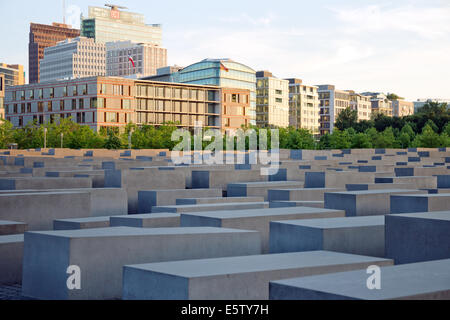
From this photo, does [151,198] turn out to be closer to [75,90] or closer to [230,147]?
[230,147]

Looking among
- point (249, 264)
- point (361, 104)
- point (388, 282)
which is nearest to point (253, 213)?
point (249, 264)

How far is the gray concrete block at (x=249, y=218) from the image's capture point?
32.5 feet

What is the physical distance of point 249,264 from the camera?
6.70m

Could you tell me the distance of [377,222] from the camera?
9539 millimetres

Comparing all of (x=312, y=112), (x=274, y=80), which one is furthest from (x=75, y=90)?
(x=312, y=112)

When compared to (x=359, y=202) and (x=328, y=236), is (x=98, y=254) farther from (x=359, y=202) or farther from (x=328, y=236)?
(x=359, y=202)

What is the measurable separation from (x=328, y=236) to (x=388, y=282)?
3047mm

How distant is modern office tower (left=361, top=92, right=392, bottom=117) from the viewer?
175000 millimetres

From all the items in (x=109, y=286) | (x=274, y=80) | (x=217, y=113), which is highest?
(x=274, y=80)

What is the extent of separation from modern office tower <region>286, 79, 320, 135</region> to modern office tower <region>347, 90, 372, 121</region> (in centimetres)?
1681

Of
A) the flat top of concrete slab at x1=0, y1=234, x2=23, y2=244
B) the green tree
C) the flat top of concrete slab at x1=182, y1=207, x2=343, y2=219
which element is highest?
the green tree

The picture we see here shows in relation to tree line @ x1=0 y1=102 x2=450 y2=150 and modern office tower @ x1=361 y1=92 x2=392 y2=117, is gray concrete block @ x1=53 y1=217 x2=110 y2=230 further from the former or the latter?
modern office tower @ x1=361 y1=92 x2=392 y2=117

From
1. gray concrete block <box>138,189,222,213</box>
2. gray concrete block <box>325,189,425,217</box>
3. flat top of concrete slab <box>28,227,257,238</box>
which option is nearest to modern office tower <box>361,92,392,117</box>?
gray concrete block <box>138,189,222,213</box>

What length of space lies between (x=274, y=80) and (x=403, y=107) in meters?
65.5
